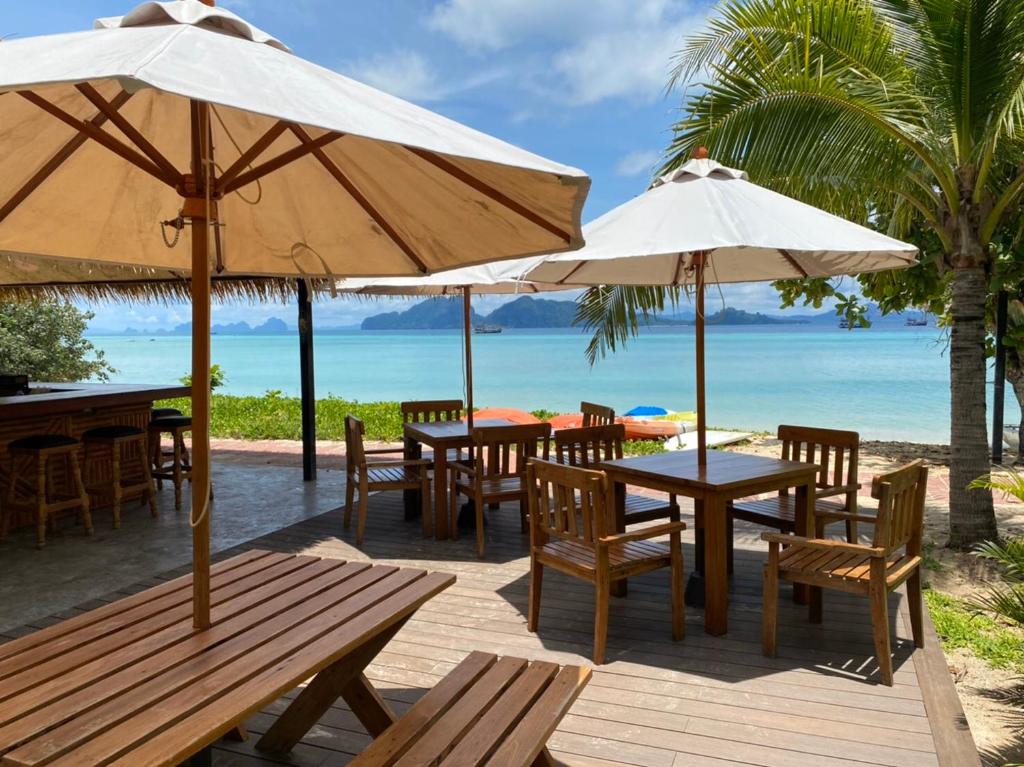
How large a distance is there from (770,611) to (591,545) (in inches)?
34.4

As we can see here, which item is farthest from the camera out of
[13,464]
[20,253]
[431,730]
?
[13,464]

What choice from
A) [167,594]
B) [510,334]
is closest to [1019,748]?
[167,594]

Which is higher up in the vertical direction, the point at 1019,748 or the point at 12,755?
the point at 12,755

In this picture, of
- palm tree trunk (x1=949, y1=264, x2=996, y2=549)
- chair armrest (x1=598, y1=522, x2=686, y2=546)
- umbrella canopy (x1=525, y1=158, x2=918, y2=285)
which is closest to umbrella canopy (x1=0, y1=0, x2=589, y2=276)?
umbrella canopy (x1=525, y1=158, x2=918, y2=285)

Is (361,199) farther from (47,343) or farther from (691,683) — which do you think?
(47,343)

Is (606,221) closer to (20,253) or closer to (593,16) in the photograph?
(20,253)

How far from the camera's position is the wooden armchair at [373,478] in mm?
5441

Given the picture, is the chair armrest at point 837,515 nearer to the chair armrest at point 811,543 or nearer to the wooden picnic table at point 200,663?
the chair armrest at point 811,543

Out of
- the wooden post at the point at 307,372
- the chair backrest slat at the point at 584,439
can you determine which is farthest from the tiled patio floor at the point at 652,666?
the wooden post at the point at 307,372

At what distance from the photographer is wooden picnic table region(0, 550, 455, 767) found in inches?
60.0

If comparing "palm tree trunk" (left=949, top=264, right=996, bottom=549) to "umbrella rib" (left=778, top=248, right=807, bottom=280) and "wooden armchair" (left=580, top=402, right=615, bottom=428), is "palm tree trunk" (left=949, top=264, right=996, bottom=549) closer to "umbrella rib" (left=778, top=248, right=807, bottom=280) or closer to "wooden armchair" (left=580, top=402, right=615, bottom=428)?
"umbrella rib" (left=778, top=248, right=807, bottom=280)

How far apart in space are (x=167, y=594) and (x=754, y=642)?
105 inches

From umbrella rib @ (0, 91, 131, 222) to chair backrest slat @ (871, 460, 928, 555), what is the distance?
328 centimetres

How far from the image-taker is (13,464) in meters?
5.98
